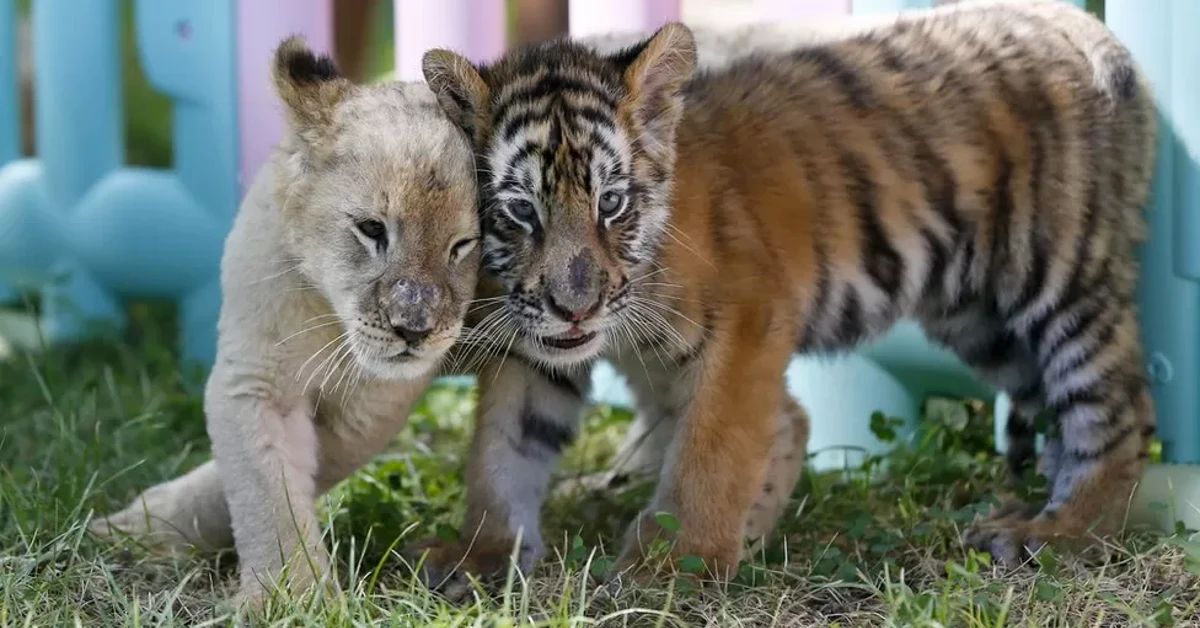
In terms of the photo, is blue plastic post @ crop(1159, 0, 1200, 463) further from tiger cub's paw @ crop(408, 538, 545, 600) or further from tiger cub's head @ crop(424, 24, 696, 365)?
tiger cub's paw @ crop(408, 538, 545, 600)

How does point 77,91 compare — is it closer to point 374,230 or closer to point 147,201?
point 147,201

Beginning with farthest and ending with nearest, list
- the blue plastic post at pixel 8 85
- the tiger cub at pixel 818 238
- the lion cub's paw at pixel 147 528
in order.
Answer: the blue plastic post at pixel 8 85
the lion cub's paw at pixel 147 528
the tiger cub at pixel 818 238

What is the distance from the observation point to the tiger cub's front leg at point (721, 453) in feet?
9.36

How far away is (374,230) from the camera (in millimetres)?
2557

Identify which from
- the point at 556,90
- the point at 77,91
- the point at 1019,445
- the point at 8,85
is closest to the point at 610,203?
the point at 556,90

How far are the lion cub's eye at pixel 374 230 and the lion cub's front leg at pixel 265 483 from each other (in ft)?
1.36

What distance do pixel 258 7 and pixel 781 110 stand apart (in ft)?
6.63

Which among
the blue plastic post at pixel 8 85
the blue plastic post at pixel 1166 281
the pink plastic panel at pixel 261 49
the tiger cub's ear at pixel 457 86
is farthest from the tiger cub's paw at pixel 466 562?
the blue plastic post at pixel 8 85

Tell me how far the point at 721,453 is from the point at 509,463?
0.46 meters

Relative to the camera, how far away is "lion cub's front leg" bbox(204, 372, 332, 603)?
266cm

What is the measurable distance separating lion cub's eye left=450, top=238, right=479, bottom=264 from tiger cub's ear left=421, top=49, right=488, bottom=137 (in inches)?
8.3

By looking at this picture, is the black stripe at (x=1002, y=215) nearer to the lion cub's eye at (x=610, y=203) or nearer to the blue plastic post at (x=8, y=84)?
the lion cub's eye at (x=610, y=203)

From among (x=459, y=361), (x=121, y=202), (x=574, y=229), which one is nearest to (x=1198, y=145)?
(x=574, y=229)

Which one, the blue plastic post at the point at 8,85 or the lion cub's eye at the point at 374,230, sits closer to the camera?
the lion cub's eye at the point at 374,230
